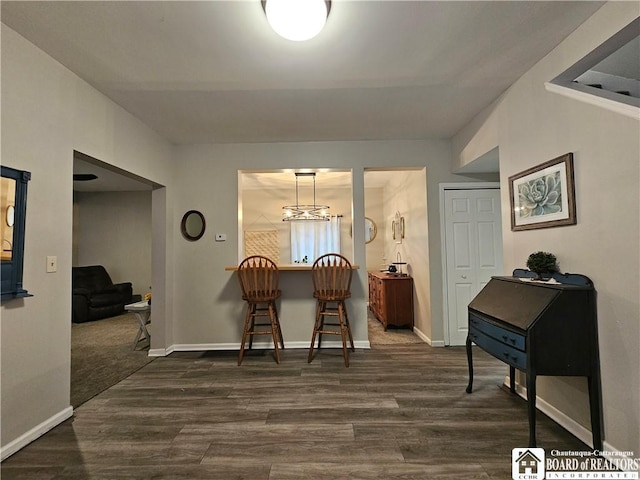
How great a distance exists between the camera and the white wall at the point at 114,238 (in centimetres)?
668

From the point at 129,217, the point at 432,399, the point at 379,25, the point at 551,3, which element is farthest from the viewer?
the point at 129,217

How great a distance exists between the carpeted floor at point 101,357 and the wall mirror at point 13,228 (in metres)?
1.16

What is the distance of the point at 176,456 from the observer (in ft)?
5.70

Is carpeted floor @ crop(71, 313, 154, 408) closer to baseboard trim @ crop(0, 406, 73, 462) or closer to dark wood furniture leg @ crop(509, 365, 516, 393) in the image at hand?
baseboard trim @ crop(0, 406, 73, 462)

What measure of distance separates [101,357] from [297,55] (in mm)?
3755

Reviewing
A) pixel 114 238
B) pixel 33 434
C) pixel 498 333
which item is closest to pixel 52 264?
pixel 33 434

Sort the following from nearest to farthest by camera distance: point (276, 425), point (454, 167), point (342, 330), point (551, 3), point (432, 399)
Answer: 1. point (551, 3)
2. point (276, 425)
3. point (432, 399)
4. point (342, 330)
5. point (454, 167)

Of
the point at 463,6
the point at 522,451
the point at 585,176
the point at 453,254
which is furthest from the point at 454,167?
the point at 522,451

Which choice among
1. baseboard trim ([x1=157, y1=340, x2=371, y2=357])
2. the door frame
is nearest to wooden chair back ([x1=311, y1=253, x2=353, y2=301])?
baseboard trim ([x1=157, y1=340, x2=371, y2=357])

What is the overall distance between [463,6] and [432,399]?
261 centimetres

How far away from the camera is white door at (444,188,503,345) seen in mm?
3754

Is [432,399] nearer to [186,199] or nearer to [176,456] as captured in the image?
[176,456]

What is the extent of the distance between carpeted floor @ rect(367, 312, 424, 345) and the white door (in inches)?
27.4

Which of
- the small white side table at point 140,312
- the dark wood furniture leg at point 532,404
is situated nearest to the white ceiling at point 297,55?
the dark wood furniture leg at point 532,404
